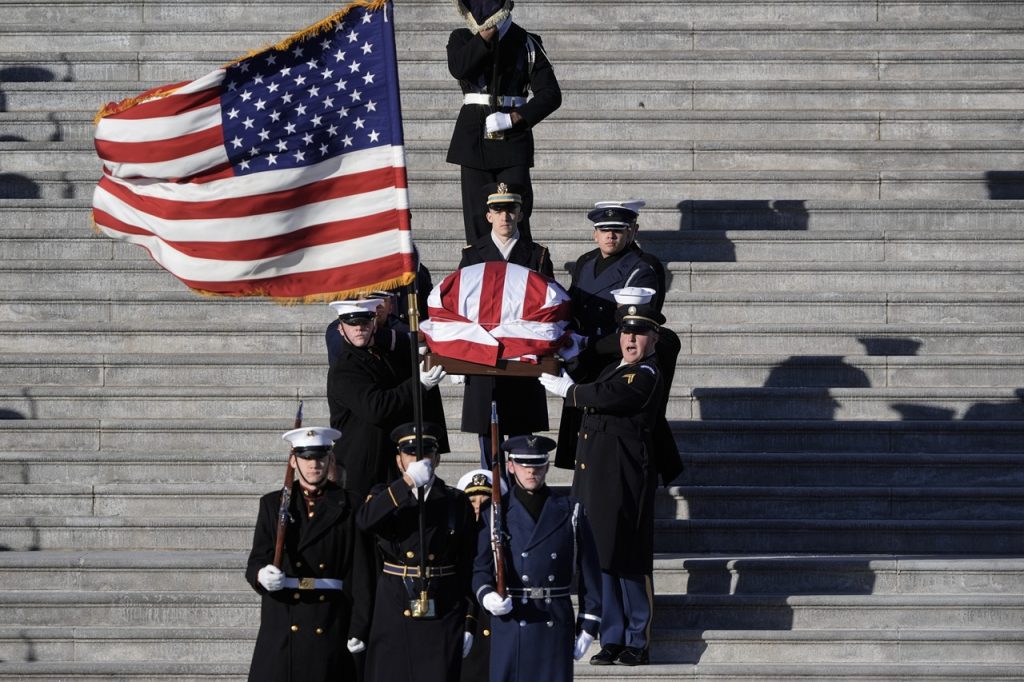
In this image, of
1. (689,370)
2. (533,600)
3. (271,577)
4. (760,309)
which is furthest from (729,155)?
(271,577)

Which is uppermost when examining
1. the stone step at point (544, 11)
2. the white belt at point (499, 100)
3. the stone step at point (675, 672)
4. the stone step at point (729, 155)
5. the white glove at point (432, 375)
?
the stone step at point (544, 11)

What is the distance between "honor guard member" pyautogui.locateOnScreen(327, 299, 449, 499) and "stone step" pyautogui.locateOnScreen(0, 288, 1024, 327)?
10.5 feet

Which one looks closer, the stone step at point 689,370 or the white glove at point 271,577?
the white glove at point 271,577

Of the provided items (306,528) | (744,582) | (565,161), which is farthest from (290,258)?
(565,161)

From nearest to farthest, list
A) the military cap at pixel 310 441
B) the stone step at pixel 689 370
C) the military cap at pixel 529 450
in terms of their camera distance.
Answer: the military cap at pixel 310 441 < the military cap at pixel 529 450 < the stone step at pixel 689 370

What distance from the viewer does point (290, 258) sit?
9102mm

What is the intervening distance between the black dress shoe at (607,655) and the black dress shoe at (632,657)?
0.09 ft

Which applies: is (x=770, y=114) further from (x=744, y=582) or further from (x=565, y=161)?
(x=744, y=582)

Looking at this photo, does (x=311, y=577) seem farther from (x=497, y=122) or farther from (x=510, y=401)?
(x=497, y=122)

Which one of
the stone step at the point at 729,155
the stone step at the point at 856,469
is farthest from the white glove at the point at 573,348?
the stone step at the point at 729,155

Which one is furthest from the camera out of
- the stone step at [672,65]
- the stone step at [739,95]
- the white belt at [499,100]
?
the stone step at [672,65]

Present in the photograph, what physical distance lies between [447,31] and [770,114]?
3009 millimetres

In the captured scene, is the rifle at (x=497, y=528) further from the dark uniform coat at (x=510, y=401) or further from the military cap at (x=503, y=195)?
the military cap at (x=503, y=195)

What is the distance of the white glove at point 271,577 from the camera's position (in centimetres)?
934
